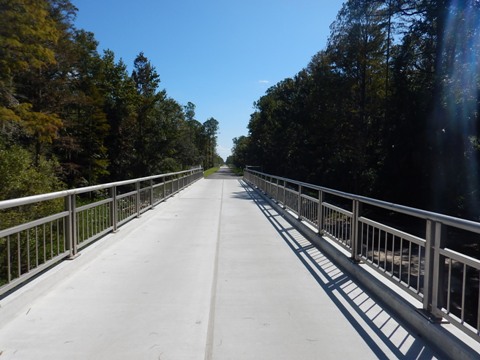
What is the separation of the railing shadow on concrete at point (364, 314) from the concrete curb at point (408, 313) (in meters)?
0.08

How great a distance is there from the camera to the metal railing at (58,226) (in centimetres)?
440

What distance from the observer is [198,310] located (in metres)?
4.31

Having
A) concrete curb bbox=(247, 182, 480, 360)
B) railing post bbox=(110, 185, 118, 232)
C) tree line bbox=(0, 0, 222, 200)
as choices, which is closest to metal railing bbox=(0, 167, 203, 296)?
railing post bbox=(110, 185, 118, 232)

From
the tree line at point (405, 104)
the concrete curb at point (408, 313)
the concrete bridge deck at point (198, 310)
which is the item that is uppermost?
the tree line at point (405, 104)

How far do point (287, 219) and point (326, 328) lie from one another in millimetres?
7473

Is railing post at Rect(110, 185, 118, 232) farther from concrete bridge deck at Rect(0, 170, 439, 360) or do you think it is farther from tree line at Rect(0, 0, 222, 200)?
tree line at Rect(0, 0, 222, 200)

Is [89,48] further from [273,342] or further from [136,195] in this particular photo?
[273,342]

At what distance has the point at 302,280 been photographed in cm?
551

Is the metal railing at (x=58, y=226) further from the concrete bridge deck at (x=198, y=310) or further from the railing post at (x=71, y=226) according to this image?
the concrete bridge deck at (x=198, y=310)

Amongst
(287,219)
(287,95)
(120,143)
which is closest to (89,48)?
(120,143)

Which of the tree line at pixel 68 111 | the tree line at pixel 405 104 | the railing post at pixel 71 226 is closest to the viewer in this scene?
the railing post at pixel 71 226

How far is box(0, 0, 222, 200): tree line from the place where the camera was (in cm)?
1711

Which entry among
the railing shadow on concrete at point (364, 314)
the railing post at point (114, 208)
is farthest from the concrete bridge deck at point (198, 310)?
the railing post at point (114, 208)

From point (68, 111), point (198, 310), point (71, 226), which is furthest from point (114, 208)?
point (68, 111)
